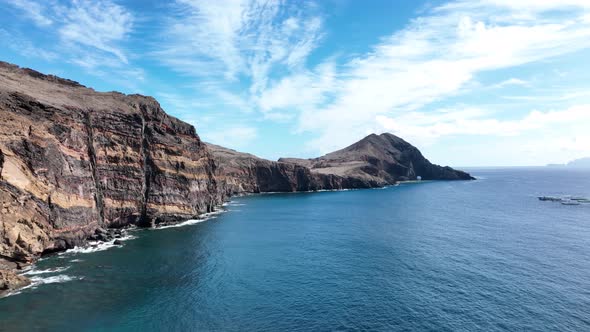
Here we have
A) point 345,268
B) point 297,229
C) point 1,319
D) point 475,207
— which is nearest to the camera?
point 1,319

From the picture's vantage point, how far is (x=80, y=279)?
2237 inches

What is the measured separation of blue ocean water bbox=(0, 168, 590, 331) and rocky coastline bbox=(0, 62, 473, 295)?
724 centimetres

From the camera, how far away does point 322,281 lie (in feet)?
191

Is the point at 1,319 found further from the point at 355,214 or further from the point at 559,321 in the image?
the point at 355,214

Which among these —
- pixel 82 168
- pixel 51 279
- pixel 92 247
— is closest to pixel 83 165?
pixel 82 168

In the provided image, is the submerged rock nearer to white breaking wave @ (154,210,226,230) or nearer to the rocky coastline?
the rocky coastline

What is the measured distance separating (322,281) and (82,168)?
63482 millimetres

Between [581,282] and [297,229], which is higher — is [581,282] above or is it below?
below

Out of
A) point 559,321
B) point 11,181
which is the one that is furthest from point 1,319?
point 559,321

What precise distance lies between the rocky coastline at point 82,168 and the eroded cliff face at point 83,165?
8.4 inches

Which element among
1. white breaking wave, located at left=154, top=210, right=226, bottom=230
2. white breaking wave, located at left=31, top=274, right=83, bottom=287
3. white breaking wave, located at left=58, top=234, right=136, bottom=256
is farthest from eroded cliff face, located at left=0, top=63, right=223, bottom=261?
white breaking wave, located at left=31, top=274, right=83, bottom=287

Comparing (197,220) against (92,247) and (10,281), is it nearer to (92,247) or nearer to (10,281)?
(92,247)

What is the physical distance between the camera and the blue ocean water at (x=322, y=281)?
43938 millimetres

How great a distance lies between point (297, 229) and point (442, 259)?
44.7 meters
